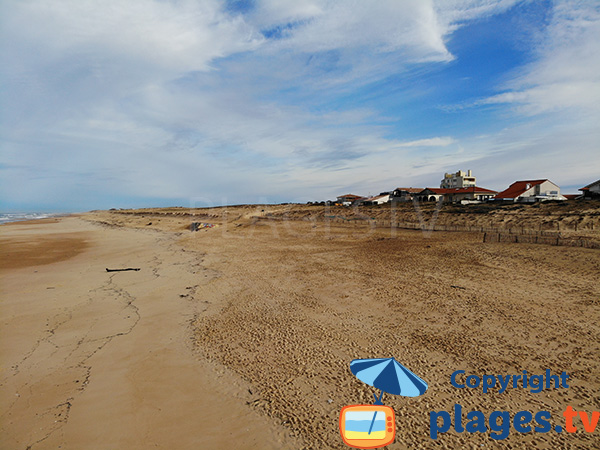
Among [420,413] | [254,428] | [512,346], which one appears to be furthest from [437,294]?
[254,428]

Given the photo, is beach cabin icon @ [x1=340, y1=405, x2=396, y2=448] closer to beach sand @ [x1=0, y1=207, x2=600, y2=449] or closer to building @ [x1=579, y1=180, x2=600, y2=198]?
beach sand @ [x1=0, y1=207, x2=600, y2=449]

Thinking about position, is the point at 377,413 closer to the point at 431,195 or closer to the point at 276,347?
the point at 276,347

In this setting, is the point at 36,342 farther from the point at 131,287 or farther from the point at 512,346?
the point at 512,346

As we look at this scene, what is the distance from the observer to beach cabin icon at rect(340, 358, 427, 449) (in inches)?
173

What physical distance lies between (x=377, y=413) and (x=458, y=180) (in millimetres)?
83591

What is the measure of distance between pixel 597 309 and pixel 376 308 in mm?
6773

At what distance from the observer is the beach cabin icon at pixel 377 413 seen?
4.41 metres

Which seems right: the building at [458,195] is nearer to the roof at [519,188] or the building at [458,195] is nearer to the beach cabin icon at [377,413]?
the roof at [519,188]

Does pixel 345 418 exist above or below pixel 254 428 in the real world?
above

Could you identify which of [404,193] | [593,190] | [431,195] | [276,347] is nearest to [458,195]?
[431,195]

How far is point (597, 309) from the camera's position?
8.86 meters

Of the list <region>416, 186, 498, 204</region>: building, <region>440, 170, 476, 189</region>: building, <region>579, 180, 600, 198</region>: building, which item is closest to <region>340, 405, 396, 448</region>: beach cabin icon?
<region>579, 180, 600, 198</region>: building

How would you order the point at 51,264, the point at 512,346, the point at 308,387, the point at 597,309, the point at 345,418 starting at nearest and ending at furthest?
the point at 345,418 < the point at 308,387 < the point at 512,346 < the point at 597,309 < the point at 51,264

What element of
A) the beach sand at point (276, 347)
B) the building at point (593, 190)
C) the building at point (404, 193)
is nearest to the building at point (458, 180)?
the building at point (404, 193)
